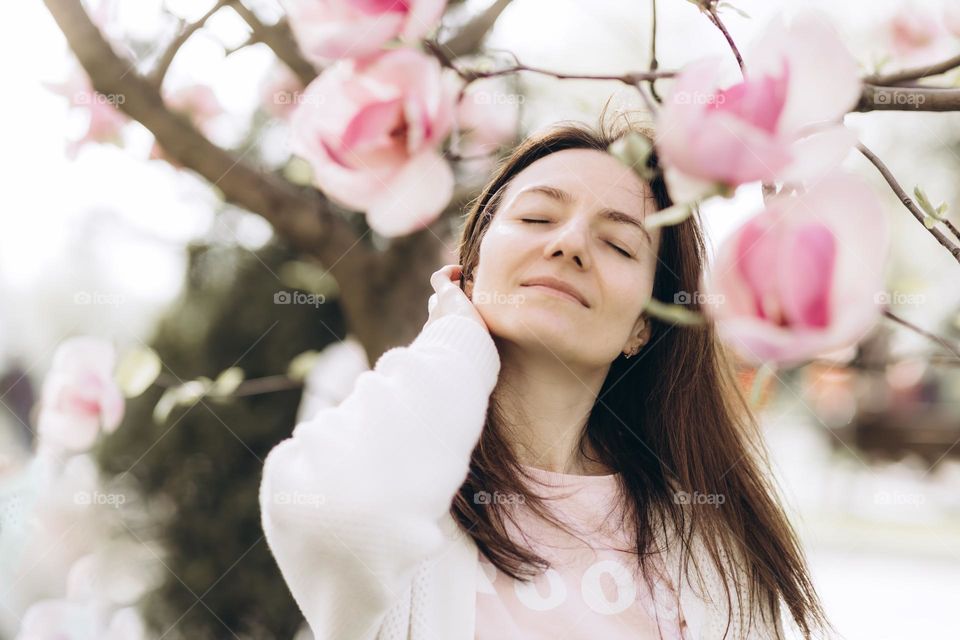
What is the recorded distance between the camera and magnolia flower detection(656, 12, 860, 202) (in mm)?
393

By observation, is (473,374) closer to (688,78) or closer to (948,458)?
(688,78)

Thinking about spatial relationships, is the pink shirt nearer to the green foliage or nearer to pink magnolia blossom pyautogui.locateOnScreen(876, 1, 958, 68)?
pink magnolia blossom pyautogui.locateOnScreen(876, 1, 958, 68)

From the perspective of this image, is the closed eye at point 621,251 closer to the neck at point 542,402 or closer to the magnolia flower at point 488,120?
the neck at point 542,402

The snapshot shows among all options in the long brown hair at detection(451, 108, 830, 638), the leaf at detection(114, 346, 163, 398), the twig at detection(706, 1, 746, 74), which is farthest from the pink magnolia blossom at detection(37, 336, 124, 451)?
the twig at detection(706, 1, 746, 74)

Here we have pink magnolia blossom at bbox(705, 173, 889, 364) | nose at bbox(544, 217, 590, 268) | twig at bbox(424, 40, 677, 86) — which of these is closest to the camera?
pink magnolia blossom at bbox(705, 173, 889, 364)

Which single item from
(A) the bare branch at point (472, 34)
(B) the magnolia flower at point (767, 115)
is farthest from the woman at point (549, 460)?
(B) the magnolia flower at point (767, 115)

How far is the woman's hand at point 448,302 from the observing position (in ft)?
3.07

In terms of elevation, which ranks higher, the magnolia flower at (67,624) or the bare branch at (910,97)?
the bare branch at (910,97)

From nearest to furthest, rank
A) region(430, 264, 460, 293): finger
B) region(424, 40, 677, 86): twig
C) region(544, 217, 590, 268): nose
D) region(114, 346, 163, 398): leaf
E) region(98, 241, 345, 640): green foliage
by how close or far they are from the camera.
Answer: region(424, 40, 677, 86): twig → region(544, 217, 590, 268): nose → region(430, 264, 460, 293): finger → region(114, 346, 163, 398): leaf → region(98, 241, 345, 640): green foliage

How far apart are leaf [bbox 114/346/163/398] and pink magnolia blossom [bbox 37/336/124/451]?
58 mm

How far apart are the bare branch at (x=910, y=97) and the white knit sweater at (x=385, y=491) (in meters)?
0.43

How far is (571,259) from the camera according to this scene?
92cm

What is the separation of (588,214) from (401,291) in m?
0.46

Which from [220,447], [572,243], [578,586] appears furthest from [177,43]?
[220,447]
